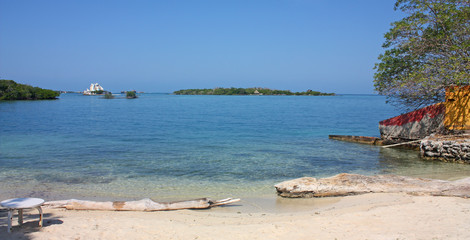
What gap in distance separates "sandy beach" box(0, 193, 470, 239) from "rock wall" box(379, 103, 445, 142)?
34.9ft

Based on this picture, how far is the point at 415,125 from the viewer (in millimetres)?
18125

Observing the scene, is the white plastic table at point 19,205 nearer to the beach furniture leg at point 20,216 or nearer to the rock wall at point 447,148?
the beach furniture leg at point 20,216

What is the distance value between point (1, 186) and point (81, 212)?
4897mm

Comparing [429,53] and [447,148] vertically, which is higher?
[429,53]

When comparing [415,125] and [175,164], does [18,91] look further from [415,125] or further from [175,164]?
[415,125]

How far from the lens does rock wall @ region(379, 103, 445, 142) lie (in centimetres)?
1677

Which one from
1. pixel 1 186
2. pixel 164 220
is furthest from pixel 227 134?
pixel 164 220

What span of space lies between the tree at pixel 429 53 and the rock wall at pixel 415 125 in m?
0.69

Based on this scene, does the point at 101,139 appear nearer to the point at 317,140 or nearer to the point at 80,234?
the point at 317,140

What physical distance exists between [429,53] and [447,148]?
6.00 metres

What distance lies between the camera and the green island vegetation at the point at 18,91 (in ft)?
252

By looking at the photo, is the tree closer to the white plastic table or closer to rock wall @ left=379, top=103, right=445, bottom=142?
rock wall @ left=379, top=103, right=445, bottom=142

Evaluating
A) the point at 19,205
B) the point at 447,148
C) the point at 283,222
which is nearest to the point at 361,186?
the point at 283,222

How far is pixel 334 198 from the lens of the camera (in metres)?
9.00
